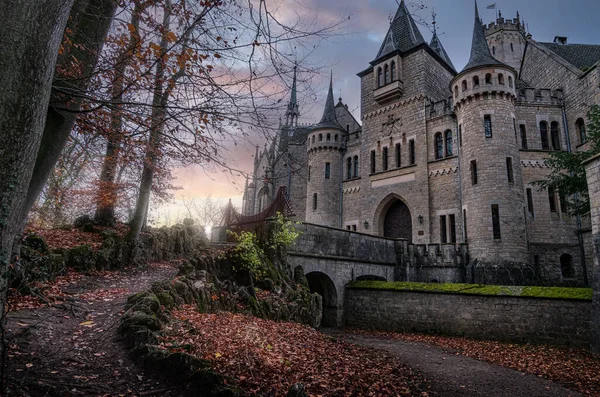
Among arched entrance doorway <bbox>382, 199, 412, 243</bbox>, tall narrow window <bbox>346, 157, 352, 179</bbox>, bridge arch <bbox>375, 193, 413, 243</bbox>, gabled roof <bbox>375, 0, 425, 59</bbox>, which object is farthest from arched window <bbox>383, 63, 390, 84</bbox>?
arched entrance doorway <bbox>382, 199, 412, 243</bbox>

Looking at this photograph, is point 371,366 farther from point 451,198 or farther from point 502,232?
point 451,198

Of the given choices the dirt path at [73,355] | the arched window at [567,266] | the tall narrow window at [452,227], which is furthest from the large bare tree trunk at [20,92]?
the arched window at [567,266]

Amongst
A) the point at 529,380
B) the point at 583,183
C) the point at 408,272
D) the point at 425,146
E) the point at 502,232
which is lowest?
the point at 529,380

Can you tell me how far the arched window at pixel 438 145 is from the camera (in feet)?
70.7

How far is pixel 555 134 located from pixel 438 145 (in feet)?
20.9

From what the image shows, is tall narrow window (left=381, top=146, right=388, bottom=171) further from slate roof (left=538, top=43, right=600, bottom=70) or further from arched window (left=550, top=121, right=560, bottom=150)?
slate roof (left=538, top=43, right=600, bottom=70)

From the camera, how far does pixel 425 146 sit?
21969 mm

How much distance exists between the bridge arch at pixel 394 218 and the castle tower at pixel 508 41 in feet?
59.3

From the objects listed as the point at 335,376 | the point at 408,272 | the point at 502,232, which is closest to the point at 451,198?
the point at 502,232

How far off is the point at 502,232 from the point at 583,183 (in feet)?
13.0

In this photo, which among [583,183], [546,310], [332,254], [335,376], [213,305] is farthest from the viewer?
[332,254]

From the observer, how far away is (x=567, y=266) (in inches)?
722

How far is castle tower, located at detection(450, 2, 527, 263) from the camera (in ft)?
56.4

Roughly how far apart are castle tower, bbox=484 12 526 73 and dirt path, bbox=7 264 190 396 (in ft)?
116
